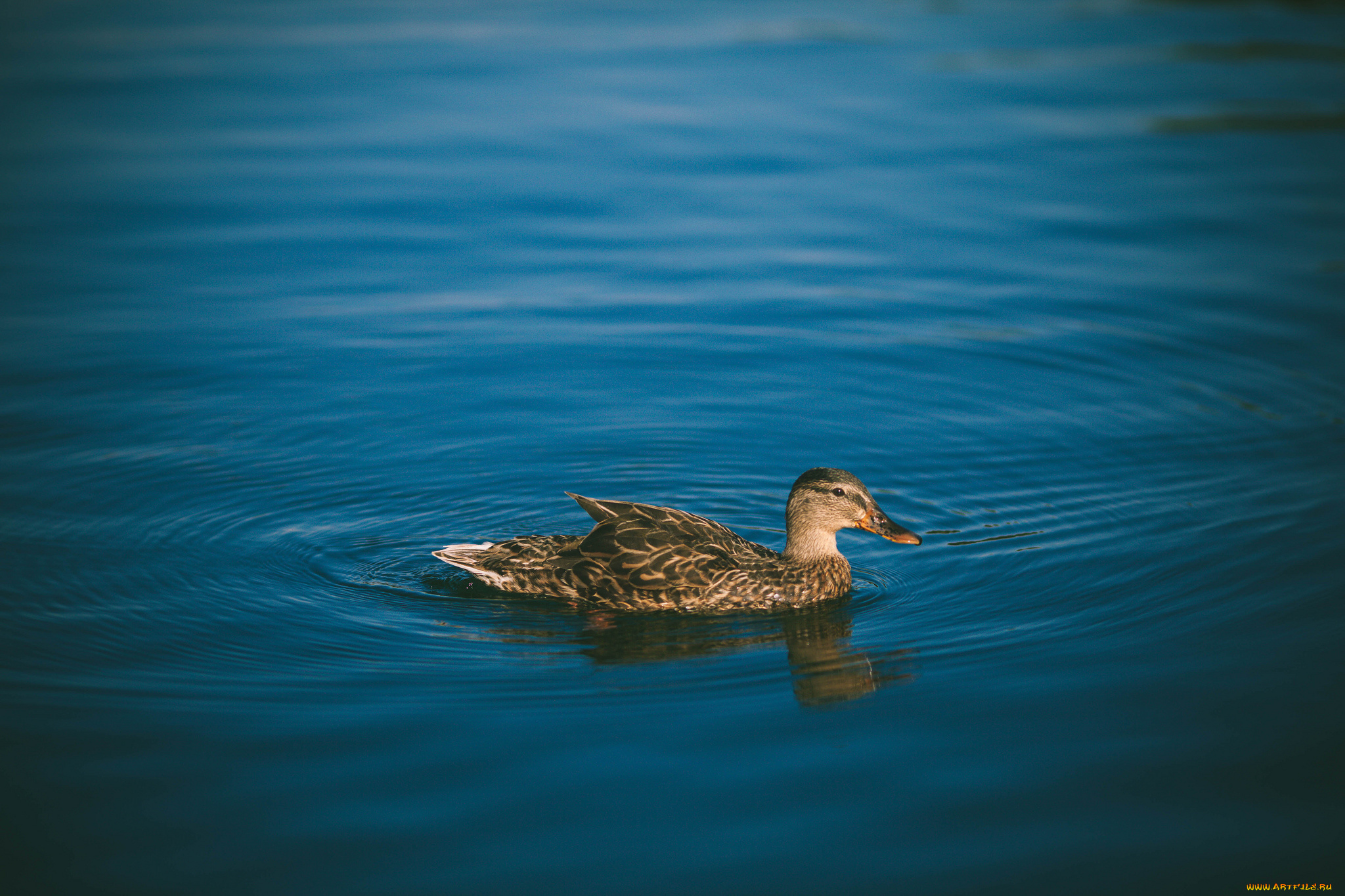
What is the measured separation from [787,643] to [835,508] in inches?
34.3

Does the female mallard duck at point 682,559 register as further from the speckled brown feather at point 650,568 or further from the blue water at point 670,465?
the blue water at point 670,465

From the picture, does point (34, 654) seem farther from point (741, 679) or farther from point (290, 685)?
point (741, 679)

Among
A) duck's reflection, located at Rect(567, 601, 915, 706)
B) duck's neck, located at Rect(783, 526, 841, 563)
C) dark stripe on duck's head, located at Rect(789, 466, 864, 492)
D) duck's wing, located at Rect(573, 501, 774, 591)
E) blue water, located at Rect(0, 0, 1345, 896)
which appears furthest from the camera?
duck's neck, located at Rect(783, 526, 841, 563)

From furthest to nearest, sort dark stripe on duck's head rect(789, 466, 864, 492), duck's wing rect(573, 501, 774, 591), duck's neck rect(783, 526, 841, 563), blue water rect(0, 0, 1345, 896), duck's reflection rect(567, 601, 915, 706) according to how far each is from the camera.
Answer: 1. duck's neck rect(783, 526, 841, 563)
2. dark stripe on duck's head rect(789, 466, 864, 492)
3. duck's wing rect(573, 501, 774, 591)
4. duck's reflection rect(567, 601, 915, 706)
5. blue water rect(0, 0, 1345, 896)

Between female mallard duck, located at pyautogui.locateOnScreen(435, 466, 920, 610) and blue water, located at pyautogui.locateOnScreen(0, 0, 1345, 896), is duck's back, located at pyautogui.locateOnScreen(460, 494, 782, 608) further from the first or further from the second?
blue water, located at pyautogui.locateOnScreen(0, 0, 1345, 896)

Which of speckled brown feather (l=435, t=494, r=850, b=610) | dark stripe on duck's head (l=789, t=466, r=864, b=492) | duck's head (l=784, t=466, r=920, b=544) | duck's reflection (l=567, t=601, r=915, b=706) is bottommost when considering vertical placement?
duck's reflection (l=567, t=601, r=915, b=706)

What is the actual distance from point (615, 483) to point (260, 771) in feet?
Result: 11.7

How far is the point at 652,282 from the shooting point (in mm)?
12812

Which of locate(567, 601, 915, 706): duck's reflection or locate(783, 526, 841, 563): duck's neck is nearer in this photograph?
locate(567, 601, 915, 706): duck's reflection

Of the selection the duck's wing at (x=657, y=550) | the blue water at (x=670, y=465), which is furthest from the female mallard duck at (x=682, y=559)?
the blue water at (x=670, y=465)

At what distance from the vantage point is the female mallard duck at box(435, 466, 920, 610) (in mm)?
7199

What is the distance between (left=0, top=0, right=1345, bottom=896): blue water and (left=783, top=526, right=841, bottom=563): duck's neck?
348 mm

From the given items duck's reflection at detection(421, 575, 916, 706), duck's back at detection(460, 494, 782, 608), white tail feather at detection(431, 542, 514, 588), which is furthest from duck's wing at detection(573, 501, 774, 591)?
white tail feather at detection(431, 542, 514, 588)

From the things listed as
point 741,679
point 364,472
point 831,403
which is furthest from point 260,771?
point 831,403
